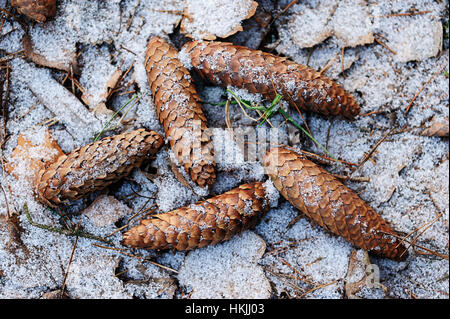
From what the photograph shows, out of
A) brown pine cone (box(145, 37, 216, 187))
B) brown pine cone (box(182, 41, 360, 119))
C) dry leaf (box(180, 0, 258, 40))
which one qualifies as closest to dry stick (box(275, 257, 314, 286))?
brown pine cone (box(145, 37, 216, 187))

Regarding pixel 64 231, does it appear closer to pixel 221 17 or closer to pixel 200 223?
pixel 200 223

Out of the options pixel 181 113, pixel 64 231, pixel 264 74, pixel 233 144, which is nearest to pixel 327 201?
pixel 233 144

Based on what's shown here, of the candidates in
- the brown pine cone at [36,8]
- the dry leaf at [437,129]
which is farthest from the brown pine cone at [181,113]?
the dry leaf at [437,129]

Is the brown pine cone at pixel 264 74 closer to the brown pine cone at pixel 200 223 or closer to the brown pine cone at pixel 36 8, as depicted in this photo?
the brown pine cone at pixel 200 223

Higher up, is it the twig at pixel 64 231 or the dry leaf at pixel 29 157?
the dry leaf at pixel 29 157

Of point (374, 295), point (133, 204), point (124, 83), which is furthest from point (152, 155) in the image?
point (374, 295)
